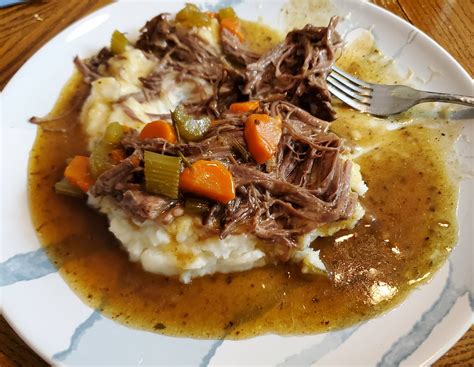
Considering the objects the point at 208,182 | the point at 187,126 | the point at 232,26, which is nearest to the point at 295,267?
the point at 208,182

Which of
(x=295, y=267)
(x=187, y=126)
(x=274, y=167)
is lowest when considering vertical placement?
(x=295, y=267)

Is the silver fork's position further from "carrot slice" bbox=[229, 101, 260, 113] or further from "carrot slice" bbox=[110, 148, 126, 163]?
"carrot slice" bbox=[110, 148, 126, 163]

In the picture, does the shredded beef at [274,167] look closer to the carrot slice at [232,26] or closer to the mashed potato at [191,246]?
the mashed potato at [191,246]

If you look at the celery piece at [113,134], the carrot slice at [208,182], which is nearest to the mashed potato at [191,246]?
the carrot slice at [208,182]

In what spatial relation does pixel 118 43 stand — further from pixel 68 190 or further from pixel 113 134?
pixel 68 190

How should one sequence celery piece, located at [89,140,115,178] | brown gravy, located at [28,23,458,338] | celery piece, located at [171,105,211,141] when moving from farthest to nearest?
celery piece, located at [89,140,115,178] → celery piece, located at [171,105,211,141] → brown gravy, located at [28,23,458,338]

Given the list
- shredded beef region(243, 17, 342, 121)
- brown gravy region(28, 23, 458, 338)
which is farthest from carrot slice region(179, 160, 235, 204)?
shredded beef region(243, 17, 342, 121)
